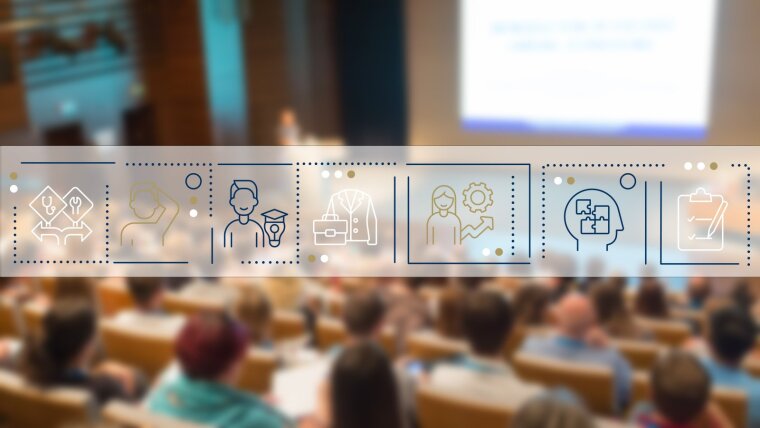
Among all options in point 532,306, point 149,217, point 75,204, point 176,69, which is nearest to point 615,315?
point 532,306

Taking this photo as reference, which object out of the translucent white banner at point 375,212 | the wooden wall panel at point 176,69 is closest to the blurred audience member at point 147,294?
the translucent white banner at point 375,212

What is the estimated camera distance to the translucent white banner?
411 centimetres

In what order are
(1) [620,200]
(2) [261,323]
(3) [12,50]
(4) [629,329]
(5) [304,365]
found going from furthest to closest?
(1) [620,200] → (3) [12,50] → (4) [629,329] → (2) [261,323] → (5) [304,365]

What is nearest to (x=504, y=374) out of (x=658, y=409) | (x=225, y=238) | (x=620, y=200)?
(x=658, y=409)

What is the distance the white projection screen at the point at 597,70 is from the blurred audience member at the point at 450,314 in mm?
6163

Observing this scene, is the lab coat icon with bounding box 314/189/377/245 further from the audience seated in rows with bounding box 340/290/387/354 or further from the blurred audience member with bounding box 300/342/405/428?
the blurred audience member with bounding box 300/342/405/428

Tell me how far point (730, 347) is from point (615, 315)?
68cm

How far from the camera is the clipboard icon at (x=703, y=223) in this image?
6.23 meters

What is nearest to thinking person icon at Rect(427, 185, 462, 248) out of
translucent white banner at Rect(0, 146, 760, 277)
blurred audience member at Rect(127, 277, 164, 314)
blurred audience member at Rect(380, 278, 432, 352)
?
translucent white banner at Rect(0, 146, 760, 277)

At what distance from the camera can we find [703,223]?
681cm

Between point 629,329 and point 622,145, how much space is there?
609 centimetres

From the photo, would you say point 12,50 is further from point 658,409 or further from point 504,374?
point 658,409

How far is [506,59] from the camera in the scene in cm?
922

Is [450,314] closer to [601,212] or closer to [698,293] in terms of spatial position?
[698,293]
